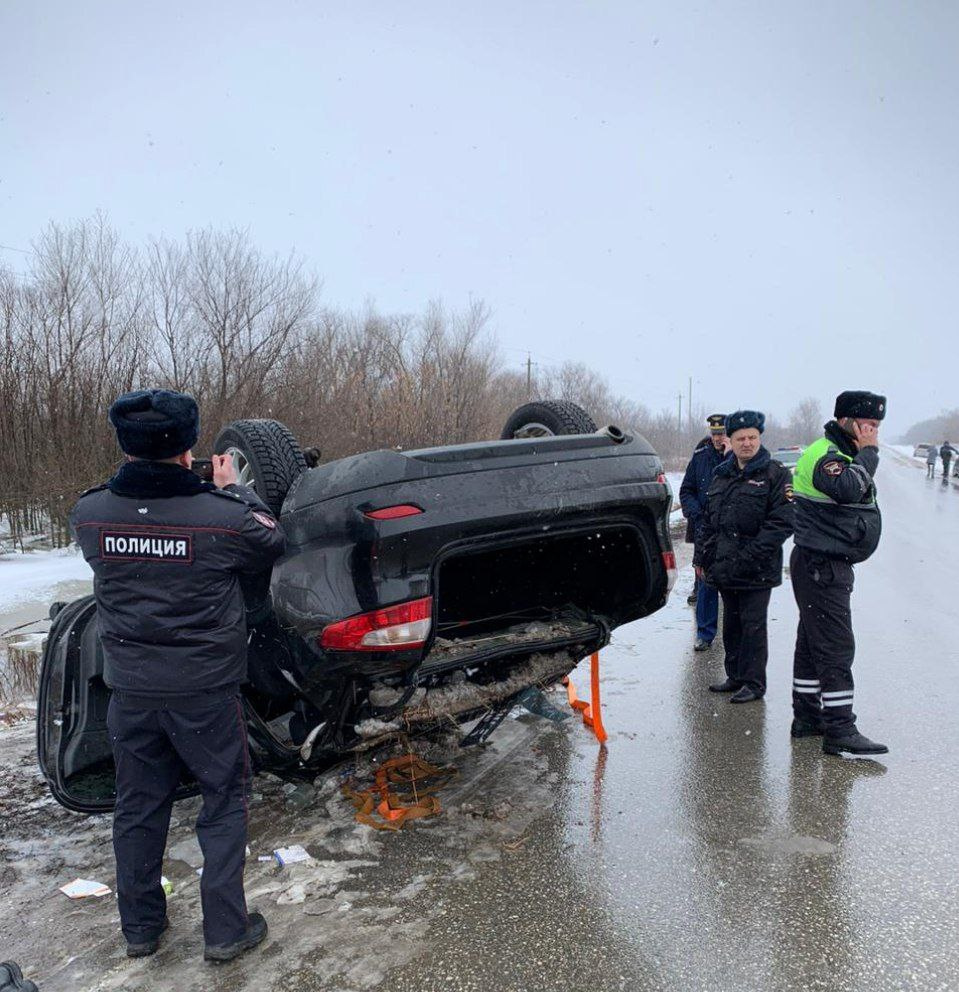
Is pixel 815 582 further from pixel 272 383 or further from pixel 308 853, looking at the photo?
pixel 272 383

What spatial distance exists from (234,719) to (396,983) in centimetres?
95

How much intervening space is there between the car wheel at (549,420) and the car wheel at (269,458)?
127 centimetres

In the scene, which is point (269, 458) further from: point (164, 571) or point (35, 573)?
point (35, 573)

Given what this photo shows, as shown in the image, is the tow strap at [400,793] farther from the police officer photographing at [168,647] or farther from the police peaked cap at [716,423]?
the police peaked cap at [716,423]

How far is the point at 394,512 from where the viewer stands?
2840 mm

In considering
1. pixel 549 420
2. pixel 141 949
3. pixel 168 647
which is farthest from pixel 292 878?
pixel 549 420

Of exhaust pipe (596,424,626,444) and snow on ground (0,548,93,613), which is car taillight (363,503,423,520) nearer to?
exhaust pipe (596,424,626,444)

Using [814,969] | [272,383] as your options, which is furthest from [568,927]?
[272,383]

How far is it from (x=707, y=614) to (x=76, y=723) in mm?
4669

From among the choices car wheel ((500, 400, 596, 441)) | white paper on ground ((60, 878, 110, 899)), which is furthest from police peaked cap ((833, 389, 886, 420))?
white paper on ground ((60, 878, 110, 899))

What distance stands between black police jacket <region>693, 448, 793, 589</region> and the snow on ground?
24.4 ft

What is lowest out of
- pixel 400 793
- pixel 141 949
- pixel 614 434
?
pixel 400 793

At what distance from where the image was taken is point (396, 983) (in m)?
2.37

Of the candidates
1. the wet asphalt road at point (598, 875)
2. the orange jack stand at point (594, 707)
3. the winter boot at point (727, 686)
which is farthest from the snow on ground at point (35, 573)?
the winter boot at point (727, 686)
